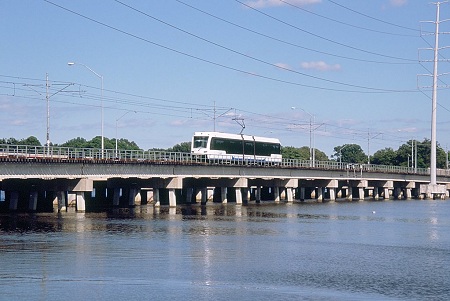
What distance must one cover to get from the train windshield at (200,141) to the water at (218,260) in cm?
4183

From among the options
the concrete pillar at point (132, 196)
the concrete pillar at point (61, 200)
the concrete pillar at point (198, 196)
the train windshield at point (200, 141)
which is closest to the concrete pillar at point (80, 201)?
the concrete pillar at point (61, 200)

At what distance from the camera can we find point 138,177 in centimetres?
9144

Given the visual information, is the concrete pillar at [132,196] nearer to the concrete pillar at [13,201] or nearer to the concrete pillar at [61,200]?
the concrete pillar at [61,200]

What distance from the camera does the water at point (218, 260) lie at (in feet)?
113

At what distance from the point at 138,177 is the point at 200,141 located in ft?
89.6

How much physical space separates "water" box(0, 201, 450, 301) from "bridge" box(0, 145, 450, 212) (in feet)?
18.6

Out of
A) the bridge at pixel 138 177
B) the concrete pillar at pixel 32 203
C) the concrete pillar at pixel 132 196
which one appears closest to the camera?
the bridge at pixel 138 177

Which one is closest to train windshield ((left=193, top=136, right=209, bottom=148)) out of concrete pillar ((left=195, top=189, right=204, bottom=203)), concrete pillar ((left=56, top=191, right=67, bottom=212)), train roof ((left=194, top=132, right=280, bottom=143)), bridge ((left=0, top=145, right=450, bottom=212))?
train roof ((left=194, top=132, right=280, bottom=143))

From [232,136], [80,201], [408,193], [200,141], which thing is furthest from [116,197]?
[408,193]

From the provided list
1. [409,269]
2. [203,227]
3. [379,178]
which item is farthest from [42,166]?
[379,178]

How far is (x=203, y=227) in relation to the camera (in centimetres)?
6850

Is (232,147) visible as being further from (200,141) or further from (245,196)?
(245,196)

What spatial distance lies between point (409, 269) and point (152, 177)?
55.1m

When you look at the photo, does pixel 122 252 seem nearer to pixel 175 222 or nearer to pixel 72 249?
pixel 72 249
